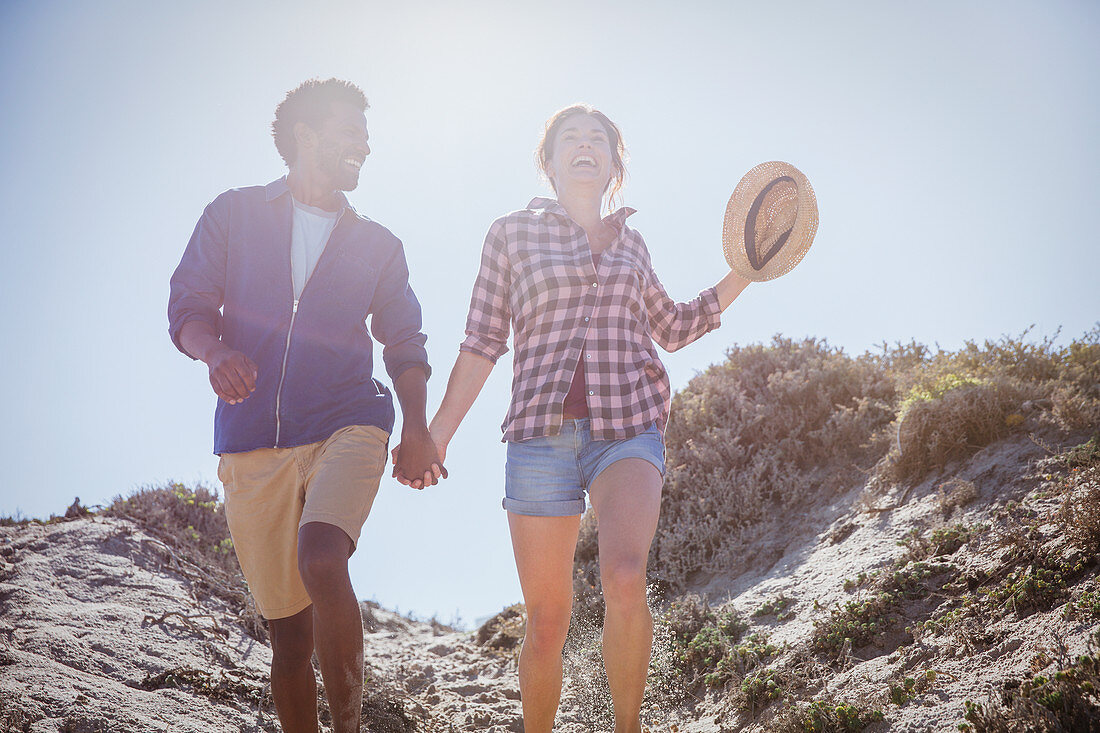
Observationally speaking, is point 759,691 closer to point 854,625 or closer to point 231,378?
point 854,625

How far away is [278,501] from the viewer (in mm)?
3283

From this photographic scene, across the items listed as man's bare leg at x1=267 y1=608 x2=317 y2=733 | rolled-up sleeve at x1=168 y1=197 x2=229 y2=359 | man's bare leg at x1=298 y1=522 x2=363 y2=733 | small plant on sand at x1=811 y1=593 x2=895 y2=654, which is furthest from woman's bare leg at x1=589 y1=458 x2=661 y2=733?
rolled-up sleeve at x1=168 y1=197 x2=229 y2=359

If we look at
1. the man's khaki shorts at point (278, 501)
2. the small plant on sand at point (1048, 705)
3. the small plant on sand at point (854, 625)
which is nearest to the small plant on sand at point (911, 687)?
the small plant on sand at point (1048, 705)

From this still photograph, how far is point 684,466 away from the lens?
23.4ft

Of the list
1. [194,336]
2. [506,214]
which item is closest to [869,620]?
[506,214]

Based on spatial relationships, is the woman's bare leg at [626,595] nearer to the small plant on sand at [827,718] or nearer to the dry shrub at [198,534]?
the small plant on sand at [827,718]

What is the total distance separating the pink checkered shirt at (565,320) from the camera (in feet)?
10.6

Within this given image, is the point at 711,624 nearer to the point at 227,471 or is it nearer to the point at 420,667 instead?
the point at 420,667

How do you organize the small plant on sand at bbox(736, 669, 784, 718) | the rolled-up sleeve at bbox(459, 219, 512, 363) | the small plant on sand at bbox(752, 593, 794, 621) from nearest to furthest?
1. the rolled-up sleeve at bbox(459, 219, 512, 363)
2. the small plant on sand at bbox(736, 669, 784, 718)
3. the small plant on sand at bbox(752, 593, 794, 621)

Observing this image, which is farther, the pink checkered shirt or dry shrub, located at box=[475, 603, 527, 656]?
dry shrub, located at box=[475, 603, 527, 656]

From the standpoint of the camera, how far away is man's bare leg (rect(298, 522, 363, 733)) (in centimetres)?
275

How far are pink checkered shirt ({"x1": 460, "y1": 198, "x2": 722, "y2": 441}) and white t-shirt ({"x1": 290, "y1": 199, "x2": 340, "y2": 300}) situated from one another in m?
0.79

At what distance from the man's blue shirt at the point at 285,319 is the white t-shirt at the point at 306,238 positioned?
1.7 inches

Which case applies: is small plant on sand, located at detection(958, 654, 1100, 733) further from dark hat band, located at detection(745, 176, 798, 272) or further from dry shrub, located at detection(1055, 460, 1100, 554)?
dark hat band, located at detection(745, 176, 798, 272)
